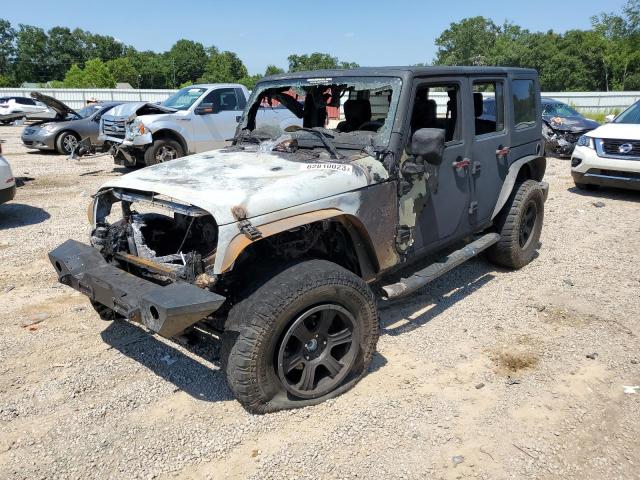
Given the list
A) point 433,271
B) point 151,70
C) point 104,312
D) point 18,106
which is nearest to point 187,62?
point 151,70

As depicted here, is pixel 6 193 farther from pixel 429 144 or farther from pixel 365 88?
pixel 429 144

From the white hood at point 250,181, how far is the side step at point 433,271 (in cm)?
83

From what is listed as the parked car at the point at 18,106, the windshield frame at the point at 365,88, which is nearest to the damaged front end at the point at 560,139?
the windshield frame at the point at 365,88

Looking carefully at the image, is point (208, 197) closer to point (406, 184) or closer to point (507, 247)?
point (406, 184)

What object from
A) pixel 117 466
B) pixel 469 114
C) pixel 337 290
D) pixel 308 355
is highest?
pixel 469 114

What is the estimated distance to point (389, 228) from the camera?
3.65 metres

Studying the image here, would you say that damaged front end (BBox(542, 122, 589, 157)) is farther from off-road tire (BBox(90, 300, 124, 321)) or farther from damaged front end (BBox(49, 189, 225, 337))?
off-road tire (BBox(90, 300, 124, 321))

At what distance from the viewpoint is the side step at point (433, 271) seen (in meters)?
3.74

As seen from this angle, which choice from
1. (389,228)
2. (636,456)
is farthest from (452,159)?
(636,456)

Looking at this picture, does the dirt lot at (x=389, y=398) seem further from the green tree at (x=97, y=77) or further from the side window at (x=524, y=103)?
the green tree at (x=97, y=77)

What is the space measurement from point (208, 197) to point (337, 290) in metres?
0.93

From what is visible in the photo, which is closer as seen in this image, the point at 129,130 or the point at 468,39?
the point at 129,130

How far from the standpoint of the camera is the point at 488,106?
496 cm

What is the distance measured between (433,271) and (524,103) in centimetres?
242
